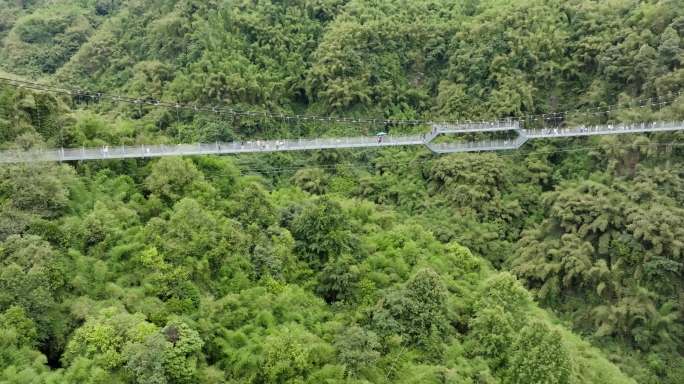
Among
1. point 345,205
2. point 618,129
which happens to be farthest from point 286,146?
point 618,129

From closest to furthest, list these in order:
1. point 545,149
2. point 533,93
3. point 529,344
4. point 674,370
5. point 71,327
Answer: point 71,327 < point 529,344 < point 674,370 < point 545,149 < point 533,93

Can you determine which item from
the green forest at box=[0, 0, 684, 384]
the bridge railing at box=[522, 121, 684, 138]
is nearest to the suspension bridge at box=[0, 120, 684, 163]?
the bridge railing at box=[522, 121, 684, 138]

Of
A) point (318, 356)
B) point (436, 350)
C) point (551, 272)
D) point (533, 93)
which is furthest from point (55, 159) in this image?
point (533, 93)

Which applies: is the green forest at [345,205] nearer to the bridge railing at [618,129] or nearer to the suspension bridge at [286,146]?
the suspension bridge at [286,146]

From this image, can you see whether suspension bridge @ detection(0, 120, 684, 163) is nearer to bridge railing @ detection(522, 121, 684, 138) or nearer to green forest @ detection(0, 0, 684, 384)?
bridge railing @ detection(522, 121, 684, 138)

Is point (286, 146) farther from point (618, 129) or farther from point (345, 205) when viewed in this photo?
point (618, 129)

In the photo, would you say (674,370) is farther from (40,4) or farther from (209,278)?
(40,4)

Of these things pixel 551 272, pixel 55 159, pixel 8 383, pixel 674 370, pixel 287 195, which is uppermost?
pixel 55 159

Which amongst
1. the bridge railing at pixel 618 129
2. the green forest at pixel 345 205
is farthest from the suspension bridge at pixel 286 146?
the green forest at pixel 345 205
